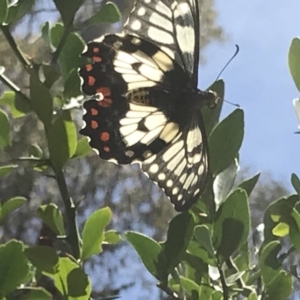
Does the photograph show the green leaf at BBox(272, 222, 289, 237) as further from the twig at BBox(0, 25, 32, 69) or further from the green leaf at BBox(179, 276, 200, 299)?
the twig at BBox(0, 25, 32, 69)

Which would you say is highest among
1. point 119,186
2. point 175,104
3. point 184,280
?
point 119,186

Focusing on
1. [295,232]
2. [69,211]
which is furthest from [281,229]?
[69,211]

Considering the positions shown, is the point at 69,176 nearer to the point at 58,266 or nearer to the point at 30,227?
the point at 30,227

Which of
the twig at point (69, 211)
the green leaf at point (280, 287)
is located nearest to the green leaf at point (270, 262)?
the green leaf at point (280, 287)

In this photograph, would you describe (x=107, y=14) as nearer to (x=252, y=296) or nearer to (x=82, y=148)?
(x=82, y=148)

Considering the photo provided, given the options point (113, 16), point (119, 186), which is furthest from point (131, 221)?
point (113, 16)

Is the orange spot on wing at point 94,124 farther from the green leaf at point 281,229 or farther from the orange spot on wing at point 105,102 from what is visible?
the green leaf at point 281,229
